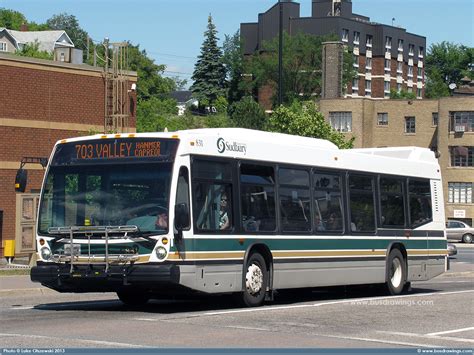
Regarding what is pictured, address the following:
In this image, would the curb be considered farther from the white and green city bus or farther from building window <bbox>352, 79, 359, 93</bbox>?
building window <bbox>352, 79, 359, 93</bbox>

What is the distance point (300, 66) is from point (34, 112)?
277ft

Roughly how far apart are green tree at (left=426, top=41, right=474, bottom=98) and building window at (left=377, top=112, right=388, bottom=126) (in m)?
46.2

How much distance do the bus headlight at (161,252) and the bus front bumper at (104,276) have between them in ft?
0.40

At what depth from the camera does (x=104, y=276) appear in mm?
16969

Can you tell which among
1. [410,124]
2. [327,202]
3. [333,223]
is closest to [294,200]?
→ [327,202]

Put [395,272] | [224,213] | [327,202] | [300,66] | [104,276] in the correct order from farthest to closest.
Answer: [300,66] → [395,272] → [327,202] → [224,213] → [104,276]

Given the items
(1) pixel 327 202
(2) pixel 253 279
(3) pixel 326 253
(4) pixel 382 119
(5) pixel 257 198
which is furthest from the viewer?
(4) pixel 382 119

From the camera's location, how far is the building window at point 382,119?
96.2 metres

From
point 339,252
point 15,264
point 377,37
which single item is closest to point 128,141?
point 339,252

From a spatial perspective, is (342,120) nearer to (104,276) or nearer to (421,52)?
(421,52)

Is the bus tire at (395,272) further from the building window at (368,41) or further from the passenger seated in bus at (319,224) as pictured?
the building window at (368,41)

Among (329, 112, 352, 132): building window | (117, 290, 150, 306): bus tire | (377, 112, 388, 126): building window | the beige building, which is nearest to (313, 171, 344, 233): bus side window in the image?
(117, 290, 150, 306): bus tire

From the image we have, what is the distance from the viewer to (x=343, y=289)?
23828 millimetres

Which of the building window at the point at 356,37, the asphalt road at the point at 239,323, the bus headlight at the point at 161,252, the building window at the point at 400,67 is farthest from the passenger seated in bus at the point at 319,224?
the building window at the point at 400,67
